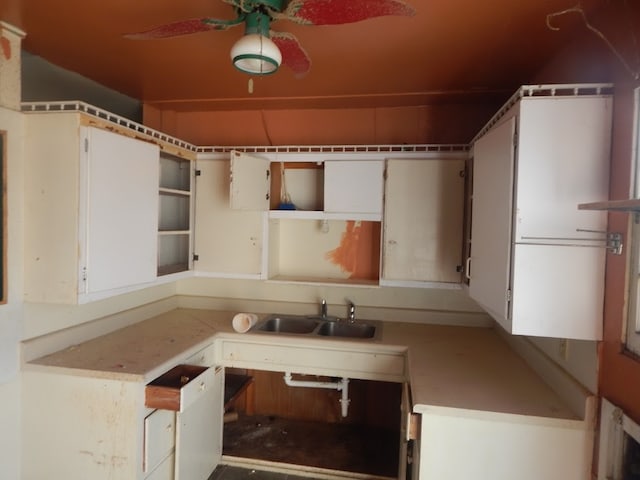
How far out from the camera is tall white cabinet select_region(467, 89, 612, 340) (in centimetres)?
119

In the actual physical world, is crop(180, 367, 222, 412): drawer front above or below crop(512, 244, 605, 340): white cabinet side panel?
below

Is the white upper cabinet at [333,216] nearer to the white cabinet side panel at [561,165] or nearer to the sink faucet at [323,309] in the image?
the sink faucet at [323,309]

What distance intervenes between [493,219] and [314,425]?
6.48 ft

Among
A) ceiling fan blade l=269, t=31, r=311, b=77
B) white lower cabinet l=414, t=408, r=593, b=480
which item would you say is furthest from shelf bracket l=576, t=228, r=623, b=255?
ceiling fan blade l=269, t=31, r=311, b=77

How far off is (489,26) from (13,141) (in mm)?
1915

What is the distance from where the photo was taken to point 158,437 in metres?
1.64

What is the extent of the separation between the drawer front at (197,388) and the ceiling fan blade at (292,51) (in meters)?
1.36

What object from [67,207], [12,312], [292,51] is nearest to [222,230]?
[67,207]

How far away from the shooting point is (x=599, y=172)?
119 cm

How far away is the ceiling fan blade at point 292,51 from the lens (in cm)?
120

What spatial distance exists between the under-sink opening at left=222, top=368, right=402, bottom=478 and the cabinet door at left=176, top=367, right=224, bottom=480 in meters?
0.20

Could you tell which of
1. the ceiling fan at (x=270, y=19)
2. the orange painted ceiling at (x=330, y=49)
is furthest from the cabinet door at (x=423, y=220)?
the ceiling fan at (x=270, y=19)

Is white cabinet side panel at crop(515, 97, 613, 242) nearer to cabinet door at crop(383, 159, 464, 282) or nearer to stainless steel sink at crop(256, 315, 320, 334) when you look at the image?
cabinet door at crop(383, 159, 464, 282)

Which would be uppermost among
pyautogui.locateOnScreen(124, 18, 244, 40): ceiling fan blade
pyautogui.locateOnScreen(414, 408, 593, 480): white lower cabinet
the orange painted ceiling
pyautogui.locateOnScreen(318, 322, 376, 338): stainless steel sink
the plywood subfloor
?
the orange painted ceiling
